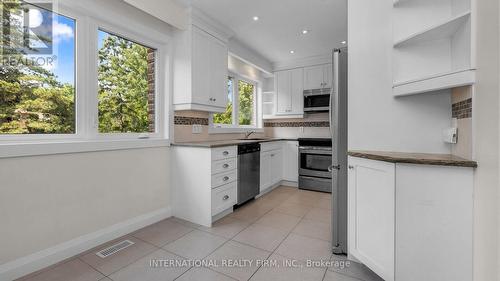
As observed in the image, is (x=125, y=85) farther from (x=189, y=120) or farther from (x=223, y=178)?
(x=223, y=178)

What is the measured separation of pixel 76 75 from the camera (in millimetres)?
1967

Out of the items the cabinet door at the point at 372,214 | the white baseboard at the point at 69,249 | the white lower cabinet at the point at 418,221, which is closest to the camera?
the white lower cabinet at the point at 418,221

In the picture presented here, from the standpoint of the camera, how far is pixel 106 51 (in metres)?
2.23

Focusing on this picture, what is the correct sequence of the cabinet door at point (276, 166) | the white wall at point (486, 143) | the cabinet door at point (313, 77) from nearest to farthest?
the white wall at point (486, 143)
the cabinet door at point (276, 166)
the cabinet door at point (313, 77)

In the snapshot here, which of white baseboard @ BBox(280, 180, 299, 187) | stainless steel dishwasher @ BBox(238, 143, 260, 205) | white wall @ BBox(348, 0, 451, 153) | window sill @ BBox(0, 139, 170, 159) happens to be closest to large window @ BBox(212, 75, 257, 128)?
stainless steel dishwasher @ BBox(238, 143, 260, 205)

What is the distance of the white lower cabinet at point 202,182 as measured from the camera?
245cm

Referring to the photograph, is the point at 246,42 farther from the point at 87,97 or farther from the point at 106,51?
the point at 87,97

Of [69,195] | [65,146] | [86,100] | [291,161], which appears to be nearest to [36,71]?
[86,100]

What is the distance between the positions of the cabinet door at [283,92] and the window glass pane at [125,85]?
2.72m

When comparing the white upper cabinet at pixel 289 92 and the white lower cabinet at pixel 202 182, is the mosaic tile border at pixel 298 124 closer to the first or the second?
the white upper cabinet at pixel 289 92

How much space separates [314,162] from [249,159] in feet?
4.61

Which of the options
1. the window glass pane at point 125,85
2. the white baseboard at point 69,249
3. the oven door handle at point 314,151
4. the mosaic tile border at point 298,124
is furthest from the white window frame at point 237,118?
the white baseboard at point 69,249

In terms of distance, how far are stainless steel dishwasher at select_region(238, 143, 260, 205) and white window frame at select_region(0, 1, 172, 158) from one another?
1.12 m

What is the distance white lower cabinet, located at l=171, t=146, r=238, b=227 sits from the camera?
2453 mm
